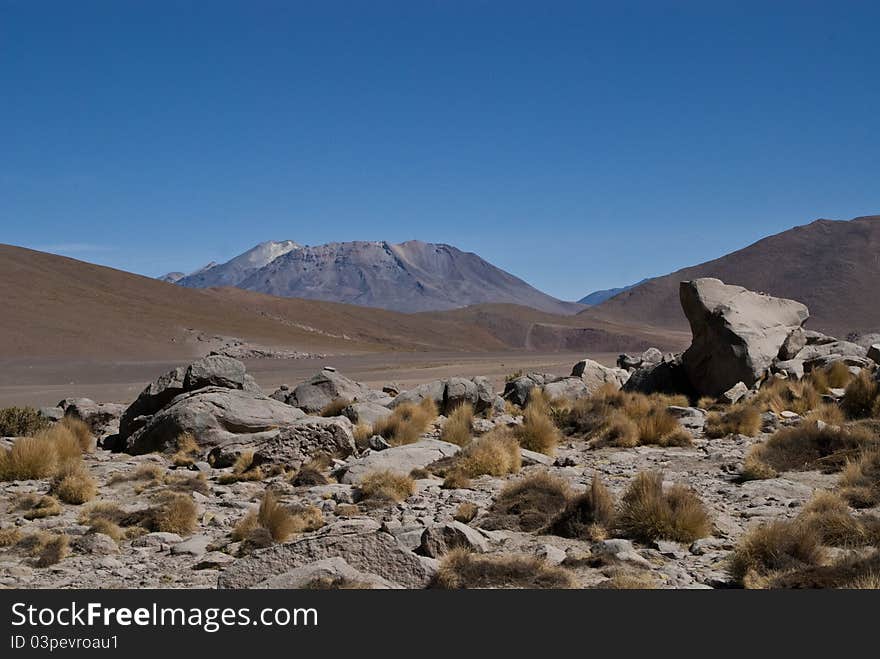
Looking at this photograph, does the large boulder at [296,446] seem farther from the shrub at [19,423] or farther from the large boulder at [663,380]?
the large boulder at [663,380]

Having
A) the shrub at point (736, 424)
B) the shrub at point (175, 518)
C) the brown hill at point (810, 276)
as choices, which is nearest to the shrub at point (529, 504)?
the shrub at point (175, 518)

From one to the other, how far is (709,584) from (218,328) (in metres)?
84.4

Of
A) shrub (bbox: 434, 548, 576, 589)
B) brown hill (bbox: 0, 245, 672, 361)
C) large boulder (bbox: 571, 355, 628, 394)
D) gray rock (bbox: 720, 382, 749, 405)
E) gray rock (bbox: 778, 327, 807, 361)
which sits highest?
brown hill (bbox: 0, 245, 672, 361)

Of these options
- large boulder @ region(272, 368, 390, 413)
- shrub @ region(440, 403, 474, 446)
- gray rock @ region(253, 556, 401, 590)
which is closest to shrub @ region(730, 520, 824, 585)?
gray rock @ region(253, 556, 401, 590)

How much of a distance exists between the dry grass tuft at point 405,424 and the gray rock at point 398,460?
1581 mm

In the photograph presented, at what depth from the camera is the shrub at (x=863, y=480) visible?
945 cm

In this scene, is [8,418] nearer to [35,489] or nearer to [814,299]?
[35,489]

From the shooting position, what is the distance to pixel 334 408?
19797mm

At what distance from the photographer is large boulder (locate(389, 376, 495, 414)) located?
21328 mm

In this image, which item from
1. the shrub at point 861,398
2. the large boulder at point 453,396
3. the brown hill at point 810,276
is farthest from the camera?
the brown hill at point 810,276

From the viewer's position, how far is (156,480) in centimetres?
1244

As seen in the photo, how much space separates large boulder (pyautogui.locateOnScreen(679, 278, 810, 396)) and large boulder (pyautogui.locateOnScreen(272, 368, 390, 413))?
8815mm

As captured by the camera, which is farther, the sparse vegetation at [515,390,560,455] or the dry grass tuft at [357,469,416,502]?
the sparse vegetation at [515,390,560,455]

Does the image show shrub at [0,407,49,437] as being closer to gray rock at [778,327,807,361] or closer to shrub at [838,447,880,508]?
shrub at [838,447,880,508]
